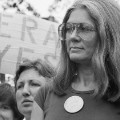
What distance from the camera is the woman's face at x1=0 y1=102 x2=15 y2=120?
2.97 m

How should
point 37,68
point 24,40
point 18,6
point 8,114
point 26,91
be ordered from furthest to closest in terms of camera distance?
point 18,6
point 24,40
point 8,114
point 37,68
point 26,91

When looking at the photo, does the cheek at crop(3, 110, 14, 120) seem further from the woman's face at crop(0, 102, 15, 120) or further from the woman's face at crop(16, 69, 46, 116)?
the woman's face at crop(16, 69, 46, 116)

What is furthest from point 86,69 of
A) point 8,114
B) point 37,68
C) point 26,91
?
point 8,114

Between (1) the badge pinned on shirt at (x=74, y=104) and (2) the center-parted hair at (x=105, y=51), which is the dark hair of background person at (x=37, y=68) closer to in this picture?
(2) the center-parted hair at (x=105, y=51)

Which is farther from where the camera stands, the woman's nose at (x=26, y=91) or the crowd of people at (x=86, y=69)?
the woman's nose at (x=26, y=91)

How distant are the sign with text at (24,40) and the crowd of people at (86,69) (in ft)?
8.35

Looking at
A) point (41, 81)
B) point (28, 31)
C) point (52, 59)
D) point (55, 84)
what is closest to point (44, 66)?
point (41, 81)

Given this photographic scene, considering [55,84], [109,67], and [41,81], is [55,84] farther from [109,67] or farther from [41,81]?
[41,81]

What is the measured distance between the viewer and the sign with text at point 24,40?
439cm

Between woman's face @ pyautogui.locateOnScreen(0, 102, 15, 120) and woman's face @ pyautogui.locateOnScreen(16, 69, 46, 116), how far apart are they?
37 cm

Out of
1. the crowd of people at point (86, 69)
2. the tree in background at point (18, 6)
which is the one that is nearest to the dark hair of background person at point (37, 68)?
the crowd of people at point (86, 69)

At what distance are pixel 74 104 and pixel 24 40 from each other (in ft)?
10.2

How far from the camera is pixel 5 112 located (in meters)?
3.01

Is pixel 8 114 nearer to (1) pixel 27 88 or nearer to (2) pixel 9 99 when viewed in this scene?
(2) pixel 9 99
